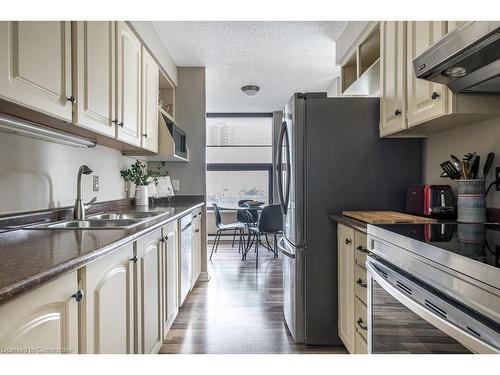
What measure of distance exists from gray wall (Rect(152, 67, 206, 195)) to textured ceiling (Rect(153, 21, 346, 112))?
167mm

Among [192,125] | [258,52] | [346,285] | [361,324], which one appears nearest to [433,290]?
[361,324]

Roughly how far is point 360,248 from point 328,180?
59 cm

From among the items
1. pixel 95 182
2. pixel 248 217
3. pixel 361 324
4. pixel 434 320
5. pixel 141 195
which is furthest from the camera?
pixel 248 217

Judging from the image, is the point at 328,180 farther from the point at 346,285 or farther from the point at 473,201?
the point at 473,201

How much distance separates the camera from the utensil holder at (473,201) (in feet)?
5.21

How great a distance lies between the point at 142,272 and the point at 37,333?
791mm

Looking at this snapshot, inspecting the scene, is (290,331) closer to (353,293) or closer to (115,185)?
(353,293)

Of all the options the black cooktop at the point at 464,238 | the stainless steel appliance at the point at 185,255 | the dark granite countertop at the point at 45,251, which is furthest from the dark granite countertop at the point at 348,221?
the stainless steel appliance at the point at 185,255

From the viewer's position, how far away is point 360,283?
171 centimetres

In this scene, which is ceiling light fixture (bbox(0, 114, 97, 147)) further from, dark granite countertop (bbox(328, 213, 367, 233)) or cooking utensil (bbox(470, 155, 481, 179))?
cooking utensil (bbox(470, 155, 481, 179))

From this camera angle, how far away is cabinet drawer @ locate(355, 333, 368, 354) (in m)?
1.64

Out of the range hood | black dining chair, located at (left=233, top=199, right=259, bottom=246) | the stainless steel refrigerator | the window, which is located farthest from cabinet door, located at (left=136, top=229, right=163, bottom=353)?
the window
